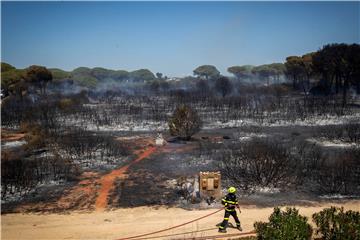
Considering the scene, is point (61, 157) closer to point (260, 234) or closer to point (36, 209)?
point (36, 209)

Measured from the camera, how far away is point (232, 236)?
10.1 meters

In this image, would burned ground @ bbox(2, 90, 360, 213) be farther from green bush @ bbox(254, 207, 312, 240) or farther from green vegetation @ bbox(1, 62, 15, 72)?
green vegetation @ bbox(1, 62, 15, 72)

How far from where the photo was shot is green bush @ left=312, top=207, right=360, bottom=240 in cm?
853

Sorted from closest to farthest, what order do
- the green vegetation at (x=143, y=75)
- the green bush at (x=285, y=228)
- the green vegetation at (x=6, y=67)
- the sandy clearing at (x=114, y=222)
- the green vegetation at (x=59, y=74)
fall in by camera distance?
1. the green bush at (x=285, y=228)
2. the sandy clearing at (x=114, y=222)
3. the green vegetation at (x=6, y=67)
4. the green vegetation at (x=59, y=74)
5. the green vegetation at (x=143, y=75)

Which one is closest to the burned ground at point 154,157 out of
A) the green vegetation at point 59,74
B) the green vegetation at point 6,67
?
the green vegetation at point 6,67

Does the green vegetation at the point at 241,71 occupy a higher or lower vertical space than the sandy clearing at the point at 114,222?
higher

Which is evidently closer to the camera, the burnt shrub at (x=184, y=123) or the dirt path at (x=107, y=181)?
the dirt path at (x=107, y=181)

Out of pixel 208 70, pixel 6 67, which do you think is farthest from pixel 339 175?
pixel 208 70

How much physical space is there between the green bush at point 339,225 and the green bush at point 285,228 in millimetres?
397

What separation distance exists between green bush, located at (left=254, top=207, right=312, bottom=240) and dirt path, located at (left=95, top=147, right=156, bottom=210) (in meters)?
6.46

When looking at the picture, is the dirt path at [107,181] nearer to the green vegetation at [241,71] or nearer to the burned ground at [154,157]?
the burned ground at [154,157]

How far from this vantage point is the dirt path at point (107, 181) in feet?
44.9

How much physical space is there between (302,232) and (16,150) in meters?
20.2

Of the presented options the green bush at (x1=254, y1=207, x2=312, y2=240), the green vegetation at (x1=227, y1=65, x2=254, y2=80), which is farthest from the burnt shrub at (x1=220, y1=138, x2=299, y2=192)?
the green vegetation at (x1=227, y1=65, x2=254, y2=80)
